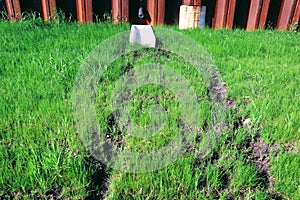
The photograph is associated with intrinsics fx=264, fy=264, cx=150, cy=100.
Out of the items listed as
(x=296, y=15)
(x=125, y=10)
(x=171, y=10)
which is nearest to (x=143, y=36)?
(x=125, y=10)

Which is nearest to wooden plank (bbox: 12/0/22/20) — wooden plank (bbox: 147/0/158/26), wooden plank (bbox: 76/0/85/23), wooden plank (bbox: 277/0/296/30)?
wooden plank (bbox: 76/0/85/23)

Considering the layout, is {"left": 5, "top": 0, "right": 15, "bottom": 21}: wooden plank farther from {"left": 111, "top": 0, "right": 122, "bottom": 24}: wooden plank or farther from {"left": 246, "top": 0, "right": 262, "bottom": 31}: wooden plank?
{"left": 246, "top": 0, "right": 262, "bottom": 31}: wooden plank

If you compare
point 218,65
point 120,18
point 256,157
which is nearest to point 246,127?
point 256,157

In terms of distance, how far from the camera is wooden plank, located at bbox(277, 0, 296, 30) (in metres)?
5.10

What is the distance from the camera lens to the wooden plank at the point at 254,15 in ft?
16.7

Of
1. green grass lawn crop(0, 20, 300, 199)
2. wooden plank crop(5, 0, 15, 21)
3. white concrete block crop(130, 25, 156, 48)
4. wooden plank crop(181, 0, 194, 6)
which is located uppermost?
wooden plank crop(181, 0, 194, 6)

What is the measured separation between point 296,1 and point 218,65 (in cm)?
314

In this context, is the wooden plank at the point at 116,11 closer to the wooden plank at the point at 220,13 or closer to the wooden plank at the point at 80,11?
the wooden plank at the point at 80,11

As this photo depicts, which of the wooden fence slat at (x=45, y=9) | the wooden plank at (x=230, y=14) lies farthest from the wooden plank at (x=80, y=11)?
the wooden plank at (x=230, y=14)

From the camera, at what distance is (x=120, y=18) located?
498 cm

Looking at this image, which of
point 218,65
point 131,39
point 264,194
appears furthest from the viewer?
point 131,39

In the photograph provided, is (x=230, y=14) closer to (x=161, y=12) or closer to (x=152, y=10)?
(x=161, y=12)

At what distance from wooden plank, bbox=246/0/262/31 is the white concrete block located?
2.66 meters

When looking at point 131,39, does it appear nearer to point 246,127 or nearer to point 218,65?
point 218,65
